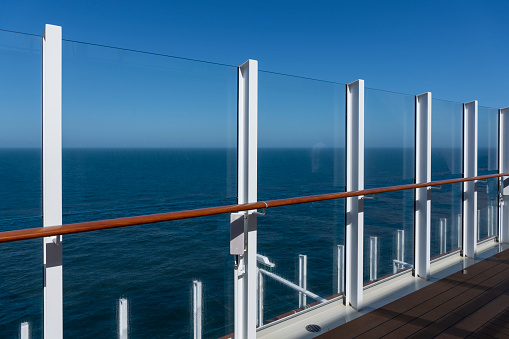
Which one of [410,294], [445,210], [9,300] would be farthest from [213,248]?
[445,210]

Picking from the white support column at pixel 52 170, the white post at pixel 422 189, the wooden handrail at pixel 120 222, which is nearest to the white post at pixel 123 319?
the white support column at pixel 52 170

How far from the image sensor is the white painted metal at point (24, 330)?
59.7 inches

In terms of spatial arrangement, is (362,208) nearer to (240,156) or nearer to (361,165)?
(361,165)

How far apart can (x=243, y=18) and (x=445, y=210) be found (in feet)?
52.6

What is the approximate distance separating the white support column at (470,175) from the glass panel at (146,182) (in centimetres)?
301

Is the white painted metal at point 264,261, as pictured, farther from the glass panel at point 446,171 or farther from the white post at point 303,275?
the glass panel at point 446,171

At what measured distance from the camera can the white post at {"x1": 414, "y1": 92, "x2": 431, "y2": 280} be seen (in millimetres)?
3318

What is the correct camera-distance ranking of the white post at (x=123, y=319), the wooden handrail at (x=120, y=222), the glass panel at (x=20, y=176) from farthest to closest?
the white post at (x=123, y=319), the glass panel at (x=20, y=176), the wooden handrail at (x=120, y=222)

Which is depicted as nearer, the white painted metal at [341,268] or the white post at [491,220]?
the white painted metal at [341,268]

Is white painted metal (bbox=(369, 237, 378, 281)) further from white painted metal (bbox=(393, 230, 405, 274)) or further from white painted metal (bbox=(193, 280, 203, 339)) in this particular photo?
white painted metal (bbox=(193, 280, 203, 339))

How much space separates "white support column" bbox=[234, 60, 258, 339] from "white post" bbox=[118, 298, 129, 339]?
63 cm

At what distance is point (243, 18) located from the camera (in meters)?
17.6

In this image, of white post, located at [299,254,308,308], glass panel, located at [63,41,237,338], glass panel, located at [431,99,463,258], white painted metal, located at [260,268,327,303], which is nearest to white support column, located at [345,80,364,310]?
white painted metal, located at [260,268,327,303]

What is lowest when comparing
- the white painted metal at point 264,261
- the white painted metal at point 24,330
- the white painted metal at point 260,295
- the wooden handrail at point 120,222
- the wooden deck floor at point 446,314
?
the wooden deck floor at point 446,314
